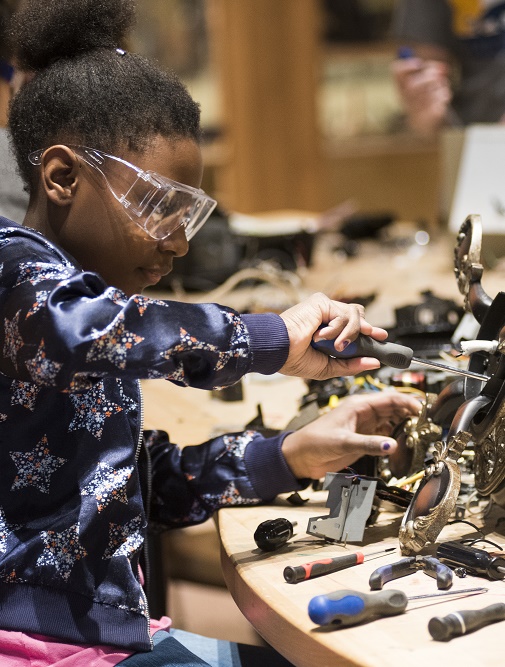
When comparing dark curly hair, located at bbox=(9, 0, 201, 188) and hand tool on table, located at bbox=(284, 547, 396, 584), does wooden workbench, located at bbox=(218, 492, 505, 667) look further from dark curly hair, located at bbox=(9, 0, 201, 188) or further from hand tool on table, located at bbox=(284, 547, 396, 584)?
dark curly hair, located at bbox=(9, 0, 201, 188)

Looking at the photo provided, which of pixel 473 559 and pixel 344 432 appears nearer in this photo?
pixel 473 559

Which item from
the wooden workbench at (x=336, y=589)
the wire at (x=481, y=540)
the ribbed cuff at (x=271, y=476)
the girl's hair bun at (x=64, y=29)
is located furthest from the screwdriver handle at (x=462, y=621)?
the girl's hair bun at (x=64, y=29)

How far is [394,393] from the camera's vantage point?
3.63 ft

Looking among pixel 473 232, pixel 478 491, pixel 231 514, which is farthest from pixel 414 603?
pixel 473 232

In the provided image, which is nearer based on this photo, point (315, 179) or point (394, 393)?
point (394, 393)

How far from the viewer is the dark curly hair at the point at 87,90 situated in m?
0.98

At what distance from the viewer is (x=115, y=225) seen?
0.99m

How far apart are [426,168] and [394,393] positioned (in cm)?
391

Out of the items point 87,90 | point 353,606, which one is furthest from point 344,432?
point 87,90

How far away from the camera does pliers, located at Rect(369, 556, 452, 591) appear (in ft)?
2.62

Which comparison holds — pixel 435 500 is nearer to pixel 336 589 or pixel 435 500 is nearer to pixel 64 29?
pixel 336 589

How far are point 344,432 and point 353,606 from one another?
33 centimetres

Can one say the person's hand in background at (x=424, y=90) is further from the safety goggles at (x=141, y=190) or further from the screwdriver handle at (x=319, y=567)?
the screwdriver handle at (x=319, y=567)

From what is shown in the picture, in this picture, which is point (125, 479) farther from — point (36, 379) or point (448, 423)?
point (448, 423)
